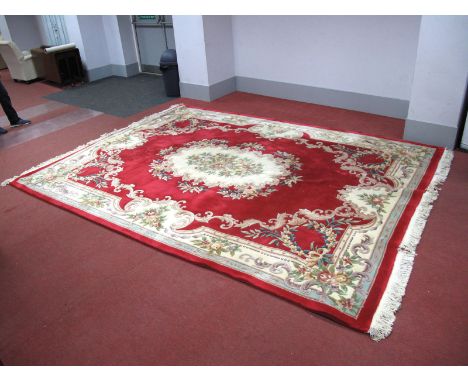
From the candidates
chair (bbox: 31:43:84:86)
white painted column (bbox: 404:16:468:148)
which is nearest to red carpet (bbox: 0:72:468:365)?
white painted column (bbox: 404:16:468:148)

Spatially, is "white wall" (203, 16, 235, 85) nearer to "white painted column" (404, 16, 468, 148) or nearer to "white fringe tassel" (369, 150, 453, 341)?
"white painted column" (404, 16, 468, 148)

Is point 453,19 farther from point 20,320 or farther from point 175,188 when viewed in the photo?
point 20,320

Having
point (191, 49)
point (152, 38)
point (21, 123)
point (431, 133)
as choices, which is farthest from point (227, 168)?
point (152, 38)

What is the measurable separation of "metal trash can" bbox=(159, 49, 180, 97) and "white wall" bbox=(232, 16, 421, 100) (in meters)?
0.88

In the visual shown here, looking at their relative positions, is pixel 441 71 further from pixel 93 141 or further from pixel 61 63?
pixel 61 63

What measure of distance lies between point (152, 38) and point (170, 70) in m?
1.61

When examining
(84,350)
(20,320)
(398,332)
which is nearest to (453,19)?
(398,332)

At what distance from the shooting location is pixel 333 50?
4.53 metres

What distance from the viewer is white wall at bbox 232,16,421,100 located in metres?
4.10

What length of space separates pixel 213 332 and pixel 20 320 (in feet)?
3.37

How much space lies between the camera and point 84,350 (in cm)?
182

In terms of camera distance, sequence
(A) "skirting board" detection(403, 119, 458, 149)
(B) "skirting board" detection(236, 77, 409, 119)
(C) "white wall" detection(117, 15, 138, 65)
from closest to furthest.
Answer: (A) "skirting board" detection(403, 119, 458, 149)
(B) "skirting board" detection(236, 77, 409, 119)
(C) "white wall" detection(117, 15, 138, 65)

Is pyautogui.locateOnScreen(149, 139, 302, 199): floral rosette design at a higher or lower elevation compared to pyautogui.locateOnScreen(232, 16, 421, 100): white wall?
lower

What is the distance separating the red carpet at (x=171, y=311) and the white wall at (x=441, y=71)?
100 cm
